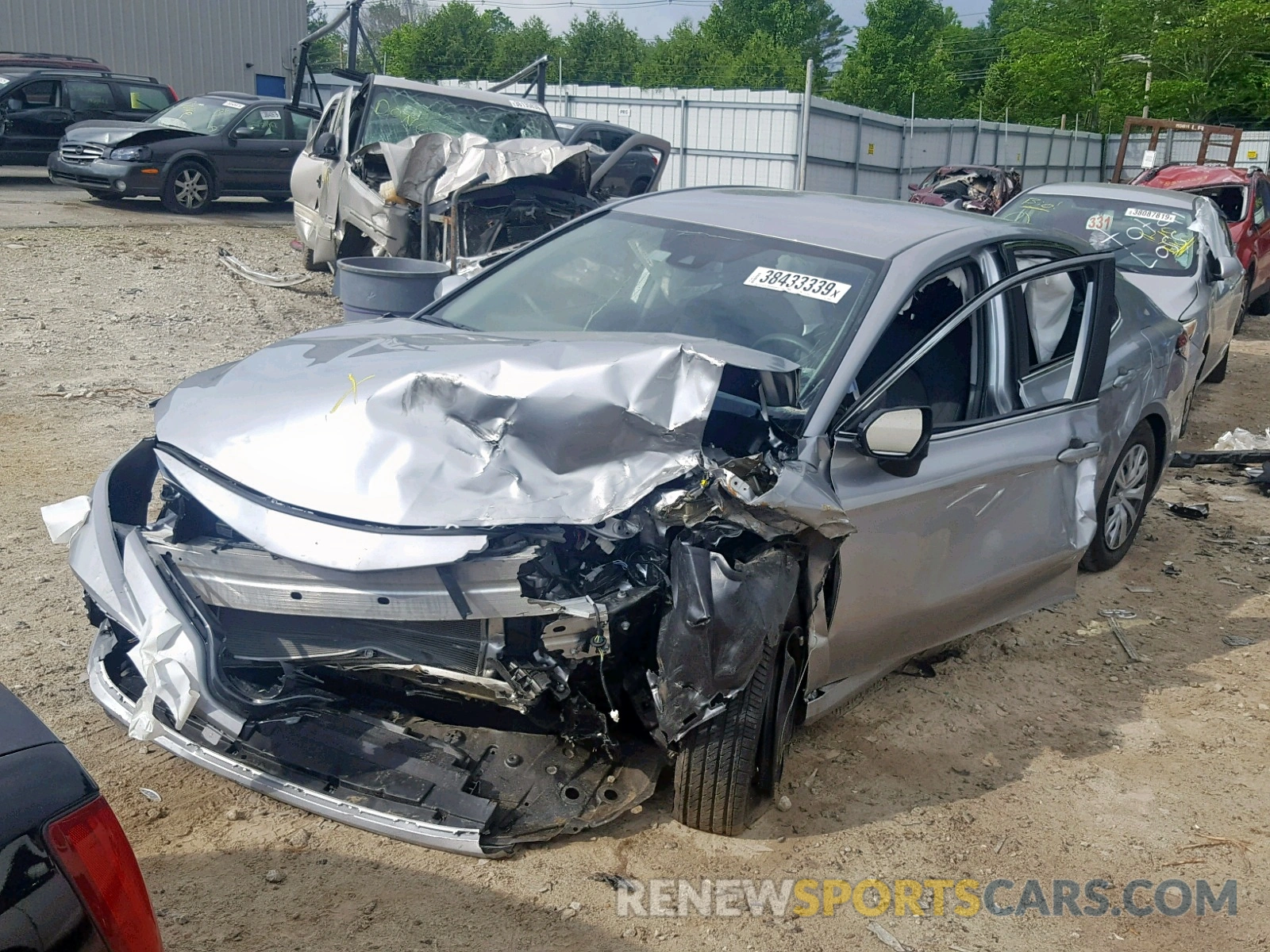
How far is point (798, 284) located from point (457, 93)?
27.3 feet

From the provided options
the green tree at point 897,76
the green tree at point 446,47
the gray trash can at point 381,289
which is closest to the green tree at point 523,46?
the green tree at point 446,47

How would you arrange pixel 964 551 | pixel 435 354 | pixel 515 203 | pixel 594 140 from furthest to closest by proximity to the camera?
pixel 594 140 < pixel 515 203 < pixel 964 551 < pixel 435 354

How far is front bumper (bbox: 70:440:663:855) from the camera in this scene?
291 cm

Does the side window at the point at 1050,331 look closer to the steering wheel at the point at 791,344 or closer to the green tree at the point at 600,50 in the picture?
the steering wheel at the point at 791,344

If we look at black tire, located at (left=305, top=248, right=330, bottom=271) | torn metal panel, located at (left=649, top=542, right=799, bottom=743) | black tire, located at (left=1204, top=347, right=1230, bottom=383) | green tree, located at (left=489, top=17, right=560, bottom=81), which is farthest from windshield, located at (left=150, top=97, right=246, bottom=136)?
green tree, located at (left=489, top=17, right=560, bottom=81)

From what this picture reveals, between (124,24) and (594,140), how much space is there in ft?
60.7

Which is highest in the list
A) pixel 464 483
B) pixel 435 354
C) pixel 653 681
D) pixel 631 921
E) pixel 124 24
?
pixel 124 24

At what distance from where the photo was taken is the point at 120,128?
45.8ft

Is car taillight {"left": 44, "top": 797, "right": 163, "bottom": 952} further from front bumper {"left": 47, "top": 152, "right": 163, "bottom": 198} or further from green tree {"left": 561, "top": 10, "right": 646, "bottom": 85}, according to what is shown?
green tree {"left": 561, "top": 10, "right": 646, "bottom": 85}

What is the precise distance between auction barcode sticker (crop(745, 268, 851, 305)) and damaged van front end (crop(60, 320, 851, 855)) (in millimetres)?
591

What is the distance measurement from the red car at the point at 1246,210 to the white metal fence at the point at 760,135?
297 inches

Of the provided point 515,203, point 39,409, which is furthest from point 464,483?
point 515,203

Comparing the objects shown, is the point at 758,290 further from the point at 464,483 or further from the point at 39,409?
the point at 39,409

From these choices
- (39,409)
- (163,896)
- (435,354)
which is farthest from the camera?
(39,409)
